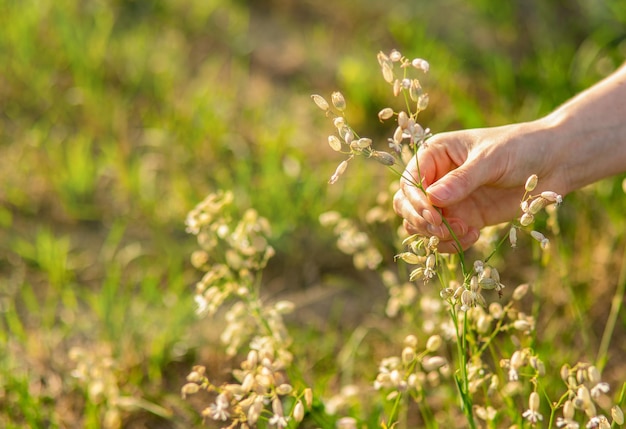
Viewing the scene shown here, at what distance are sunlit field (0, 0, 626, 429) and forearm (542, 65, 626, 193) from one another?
0.37 ft

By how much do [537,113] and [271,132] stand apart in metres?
0.92

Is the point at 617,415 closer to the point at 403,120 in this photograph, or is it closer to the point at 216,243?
the point at 403,120

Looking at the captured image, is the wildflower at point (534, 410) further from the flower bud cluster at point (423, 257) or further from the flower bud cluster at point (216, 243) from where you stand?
the flower bud cluster at point (216, 243)

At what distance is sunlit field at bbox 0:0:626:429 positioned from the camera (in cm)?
168

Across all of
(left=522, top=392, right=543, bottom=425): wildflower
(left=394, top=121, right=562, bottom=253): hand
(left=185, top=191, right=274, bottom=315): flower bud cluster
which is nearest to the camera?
(left=522, top=392, right=543, bottom=425): wildflower

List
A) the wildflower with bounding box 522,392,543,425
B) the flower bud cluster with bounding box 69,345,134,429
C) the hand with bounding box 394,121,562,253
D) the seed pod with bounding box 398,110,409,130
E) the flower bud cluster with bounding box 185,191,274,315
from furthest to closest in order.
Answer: the flower bud cluster with bounding box 69,345,134,429 → the flower bud cluster with bounding box 185,191,274,315 → the hand with bounding box 394,121,562,253 → the wildflower with bounding box 522,392,543,425 → the seed pod with bounding box 398,110,409,130

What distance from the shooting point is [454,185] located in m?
1.42

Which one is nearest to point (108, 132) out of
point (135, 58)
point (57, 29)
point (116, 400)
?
point (135, 58)

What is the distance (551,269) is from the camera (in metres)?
2.40

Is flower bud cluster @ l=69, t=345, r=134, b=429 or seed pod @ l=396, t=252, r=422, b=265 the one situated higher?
seed pod @ l=396, t=252, r=422, b=265

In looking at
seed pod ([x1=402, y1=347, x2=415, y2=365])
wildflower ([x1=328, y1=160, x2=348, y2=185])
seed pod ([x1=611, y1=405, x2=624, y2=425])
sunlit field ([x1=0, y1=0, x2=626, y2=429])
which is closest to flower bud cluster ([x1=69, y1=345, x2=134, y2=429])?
sunlit field ([x1=0, y1=0, x2=626, y2=429])

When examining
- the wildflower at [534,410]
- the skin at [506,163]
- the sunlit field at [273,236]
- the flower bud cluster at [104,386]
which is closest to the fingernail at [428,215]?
the skin at [506,163]

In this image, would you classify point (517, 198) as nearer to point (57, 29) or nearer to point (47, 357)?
point (47, 357)

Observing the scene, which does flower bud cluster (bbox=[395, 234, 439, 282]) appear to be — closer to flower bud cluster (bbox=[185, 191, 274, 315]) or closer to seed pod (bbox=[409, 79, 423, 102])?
seed pod (bbox=[409, 79, 423, 102])
